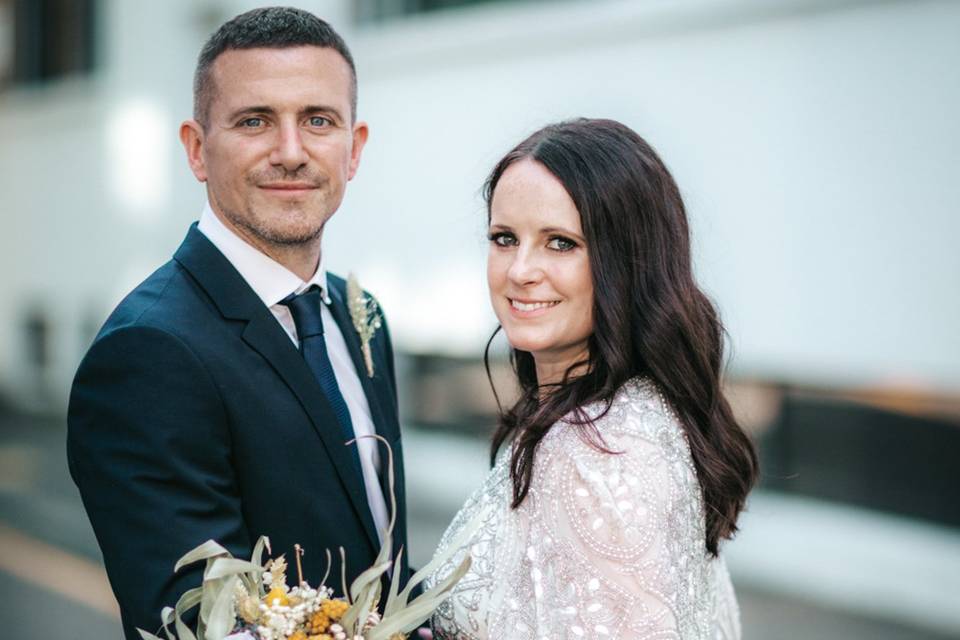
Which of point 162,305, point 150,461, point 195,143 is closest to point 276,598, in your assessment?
point 150,461

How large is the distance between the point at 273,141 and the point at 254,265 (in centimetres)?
31

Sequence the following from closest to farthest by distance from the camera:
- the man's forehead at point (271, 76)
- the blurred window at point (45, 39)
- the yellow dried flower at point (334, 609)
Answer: the yellow dried flower at point (334, 609) < the man's forehead at point (271, 76) < the blurred window at point (45, 39)

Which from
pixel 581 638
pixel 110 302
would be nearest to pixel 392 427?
pixel 581 638

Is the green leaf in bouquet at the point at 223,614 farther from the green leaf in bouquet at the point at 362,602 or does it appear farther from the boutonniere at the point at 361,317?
the boutonniere at the point at 361,317

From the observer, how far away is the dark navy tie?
2670 millimetres

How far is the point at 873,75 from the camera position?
6.07m

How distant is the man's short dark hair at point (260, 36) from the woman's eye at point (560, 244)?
73 centimetres

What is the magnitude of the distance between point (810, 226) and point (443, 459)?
4153 millimetres

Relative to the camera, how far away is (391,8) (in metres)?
9.30

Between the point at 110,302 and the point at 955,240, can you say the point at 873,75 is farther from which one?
the point at 110,302

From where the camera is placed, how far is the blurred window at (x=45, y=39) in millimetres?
13570

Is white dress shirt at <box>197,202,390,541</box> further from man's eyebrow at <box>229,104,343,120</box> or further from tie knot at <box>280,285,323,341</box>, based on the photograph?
man's eyebrow at <box>229,104,343,120</box>

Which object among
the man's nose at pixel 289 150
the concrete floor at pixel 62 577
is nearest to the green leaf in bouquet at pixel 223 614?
the man's nose at pixel 289 150

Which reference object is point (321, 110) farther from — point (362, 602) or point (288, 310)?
point (362, 602)
